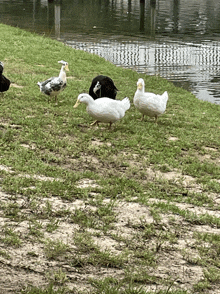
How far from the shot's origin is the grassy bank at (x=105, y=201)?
409 centimetres

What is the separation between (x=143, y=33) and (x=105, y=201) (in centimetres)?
1844

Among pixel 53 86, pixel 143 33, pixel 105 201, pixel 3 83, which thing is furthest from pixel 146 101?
pixel 143 33

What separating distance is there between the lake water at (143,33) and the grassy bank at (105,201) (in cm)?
587

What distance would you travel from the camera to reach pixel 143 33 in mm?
22906

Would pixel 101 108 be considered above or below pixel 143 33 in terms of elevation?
below

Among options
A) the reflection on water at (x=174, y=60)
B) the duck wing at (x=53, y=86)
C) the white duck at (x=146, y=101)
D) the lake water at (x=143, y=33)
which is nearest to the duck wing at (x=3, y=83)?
the duck wing at (x=53, y=86)

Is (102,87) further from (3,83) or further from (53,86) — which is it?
(3,83)

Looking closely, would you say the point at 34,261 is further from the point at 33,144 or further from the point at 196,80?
the point at 196,80

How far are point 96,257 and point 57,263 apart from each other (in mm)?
387

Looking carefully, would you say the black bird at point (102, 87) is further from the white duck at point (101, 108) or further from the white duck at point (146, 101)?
the white duck at point (101, 108)

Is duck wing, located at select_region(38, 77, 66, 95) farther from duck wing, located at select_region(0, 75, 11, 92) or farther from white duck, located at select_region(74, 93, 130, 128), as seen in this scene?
white duck, located at select_region(74, 93, 130, 128)

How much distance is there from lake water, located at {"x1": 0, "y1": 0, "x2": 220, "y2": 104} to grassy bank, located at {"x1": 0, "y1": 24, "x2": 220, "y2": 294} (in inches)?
231

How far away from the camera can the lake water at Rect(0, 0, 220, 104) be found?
655 inches

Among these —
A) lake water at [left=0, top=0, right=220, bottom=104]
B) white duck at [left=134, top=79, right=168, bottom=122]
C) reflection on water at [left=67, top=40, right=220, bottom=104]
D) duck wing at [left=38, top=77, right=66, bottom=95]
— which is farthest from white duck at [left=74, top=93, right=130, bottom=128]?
lake water at [left=0, top=0, right=220, bottom=104]
